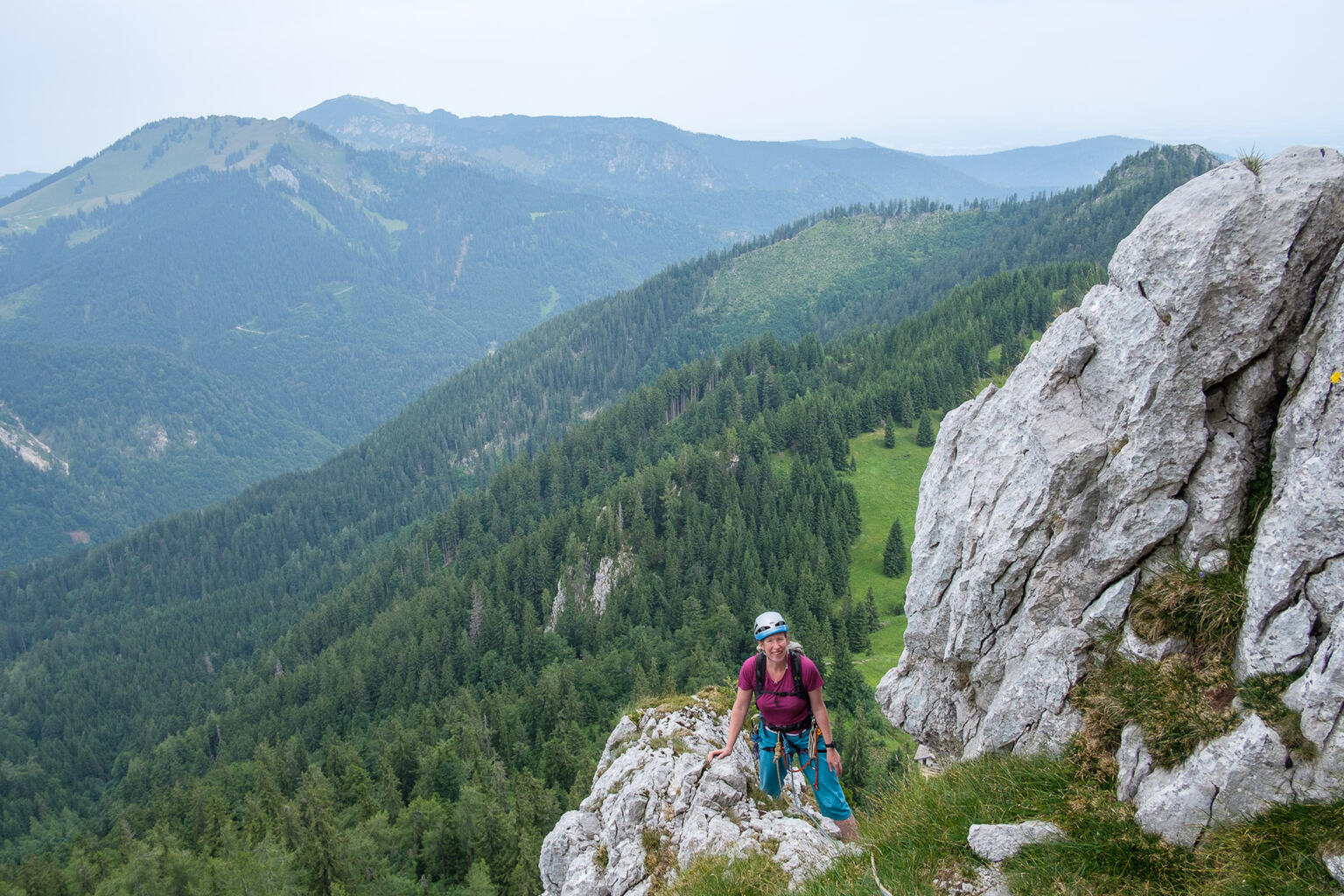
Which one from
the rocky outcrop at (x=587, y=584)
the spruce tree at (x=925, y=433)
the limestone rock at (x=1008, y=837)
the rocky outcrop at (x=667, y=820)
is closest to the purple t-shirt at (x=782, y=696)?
the rocky outcrop at (x=667, y=820)

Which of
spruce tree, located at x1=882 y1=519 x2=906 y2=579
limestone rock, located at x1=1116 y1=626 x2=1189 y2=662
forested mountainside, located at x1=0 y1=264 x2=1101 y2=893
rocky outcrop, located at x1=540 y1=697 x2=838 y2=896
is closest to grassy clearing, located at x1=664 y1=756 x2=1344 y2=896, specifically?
rocky outcrop, located at x1=540 y1=697 x2=838 y2=896

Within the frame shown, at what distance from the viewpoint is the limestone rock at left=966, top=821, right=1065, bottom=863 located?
10.6 meters

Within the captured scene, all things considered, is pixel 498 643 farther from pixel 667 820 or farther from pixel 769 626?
pixel 769 626

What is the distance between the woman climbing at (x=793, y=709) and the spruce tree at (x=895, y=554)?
298ft

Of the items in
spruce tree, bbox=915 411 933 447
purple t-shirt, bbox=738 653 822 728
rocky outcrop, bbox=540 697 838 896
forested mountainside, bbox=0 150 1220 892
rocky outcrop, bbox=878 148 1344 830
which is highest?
rocky outcrop, bbox=878 148 1344 830

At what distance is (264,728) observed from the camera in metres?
115

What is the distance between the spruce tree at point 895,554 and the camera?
100 m

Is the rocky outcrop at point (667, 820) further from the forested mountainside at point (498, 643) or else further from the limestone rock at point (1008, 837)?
the forested mountainside at point (498, 643)

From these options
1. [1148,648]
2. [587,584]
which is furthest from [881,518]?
[1148,648]

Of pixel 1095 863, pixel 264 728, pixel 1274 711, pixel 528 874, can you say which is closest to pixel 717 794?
pixel 1095 863

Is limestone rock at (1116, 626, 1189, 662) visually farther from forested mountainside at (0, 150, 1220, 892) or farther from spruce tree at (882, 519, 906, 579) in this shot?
spruce tree at (882, 519, 906, 579)

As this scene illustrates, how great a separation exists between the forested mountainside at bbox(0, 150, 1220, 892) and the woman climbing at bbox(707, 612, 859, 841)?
49548 mm

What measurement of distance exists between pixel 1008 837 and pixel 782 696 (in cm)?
433

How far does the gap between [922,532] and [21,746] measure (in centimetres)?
20411
